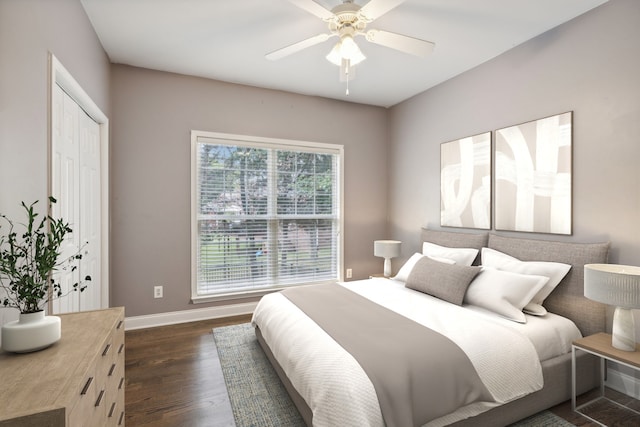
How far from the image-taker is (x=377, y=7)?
6.15 ft

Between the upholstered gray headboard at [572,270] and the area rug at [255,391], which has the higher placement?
the upholstered gray headboard at [572,270]

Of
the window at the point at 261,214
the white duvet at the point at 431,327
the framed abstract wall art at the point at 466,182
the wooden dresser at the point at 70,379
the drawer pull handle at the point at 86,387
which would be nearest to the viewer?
the wooden dresser at the point at 70,379

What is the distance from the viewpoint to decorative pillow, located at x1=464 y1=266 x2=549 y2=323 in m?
2.23

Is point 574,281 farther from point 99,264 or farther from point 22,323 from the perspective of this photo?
point 99,264

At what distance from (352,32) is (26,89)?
6.11 feet

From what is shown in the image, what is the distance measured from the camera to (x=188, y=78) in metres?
3.49

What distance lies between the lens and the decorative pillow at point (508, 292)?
2.23 m

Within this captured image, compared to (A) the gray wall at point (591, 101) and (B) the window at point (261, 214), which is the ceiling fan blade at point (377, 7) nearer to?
(A) the gray wall at point (591, 101)

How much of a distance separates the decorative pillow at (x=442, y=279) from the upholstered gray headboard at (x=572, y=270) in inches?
18.2

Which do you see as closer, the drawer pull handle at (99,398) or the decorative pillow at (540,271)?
the drawer pull handle at (99,398)

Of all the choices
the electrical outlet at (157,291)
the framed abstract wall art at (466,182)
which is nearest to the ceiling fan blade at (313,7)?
the framed abstract wall art at (466,182)

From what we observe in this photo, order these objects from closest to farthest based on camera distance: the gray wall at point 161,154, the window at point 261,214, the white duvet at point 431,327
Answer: the white duvet at point 431,327 < the gray wall at point 161,154 < the window at point 261,214

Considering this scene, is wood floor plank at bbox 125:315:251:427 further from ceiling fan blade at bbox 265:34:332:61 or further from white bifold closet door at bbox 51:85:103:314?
ceiling fan blade at bbox 265:34:332:61

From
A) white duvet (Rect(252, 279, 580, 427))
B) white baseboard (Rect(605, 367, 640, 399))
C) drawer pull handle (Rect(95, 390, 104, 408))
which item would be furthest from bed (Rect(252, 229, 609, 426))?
drawer pull handle (Rect(95, 390, 104, 408))
